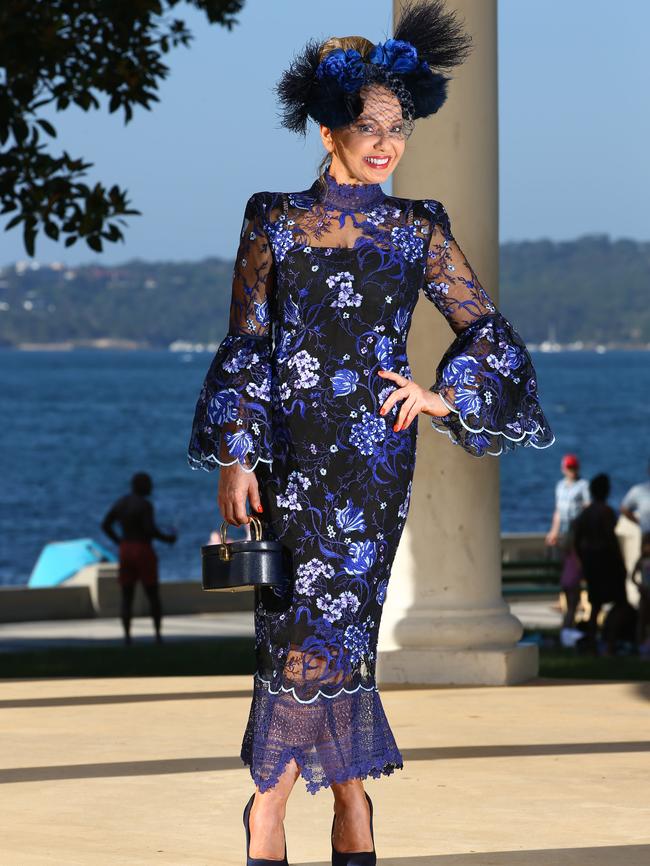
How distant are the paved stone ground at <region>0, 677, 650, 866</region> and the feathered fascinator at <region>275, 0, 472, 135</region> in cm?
213

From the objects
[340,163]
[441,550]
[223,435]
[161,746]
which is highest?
[340,163]

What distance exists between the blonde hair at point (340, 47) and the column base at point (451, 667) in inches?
191

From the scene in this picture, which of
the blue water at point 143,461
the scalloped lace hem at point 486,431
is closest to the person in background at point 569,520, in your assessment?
the blue water at point 143,461

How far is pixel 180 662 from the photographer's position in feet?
44.0

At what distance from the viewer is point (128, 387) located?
538ft

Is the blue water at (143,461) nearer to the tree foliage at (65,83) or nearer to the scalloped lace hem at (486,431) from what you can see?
the tree foliage at (65,83)

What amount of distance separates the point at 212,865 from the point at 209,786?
130 cm

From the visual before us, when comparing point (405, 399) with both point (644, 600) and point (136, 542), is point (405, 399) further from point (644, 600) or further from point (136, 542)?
point (136, 542)

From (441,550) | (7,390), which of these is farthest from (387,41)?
(7,390)

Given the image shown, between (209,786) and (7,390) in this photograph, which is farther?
(7,390)

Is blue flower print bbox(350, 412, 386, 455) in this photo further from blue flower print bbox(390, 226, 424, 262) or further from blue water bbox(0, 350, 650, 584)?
blue water bbox(0, 350, 650, 584)

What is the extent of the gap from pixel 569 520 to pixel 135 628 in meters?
4.81

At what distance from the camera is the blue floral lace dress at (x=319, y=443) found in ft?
14.8

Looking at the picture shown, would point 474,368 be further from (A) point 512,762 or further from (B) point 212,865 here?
(A) point 512,762
